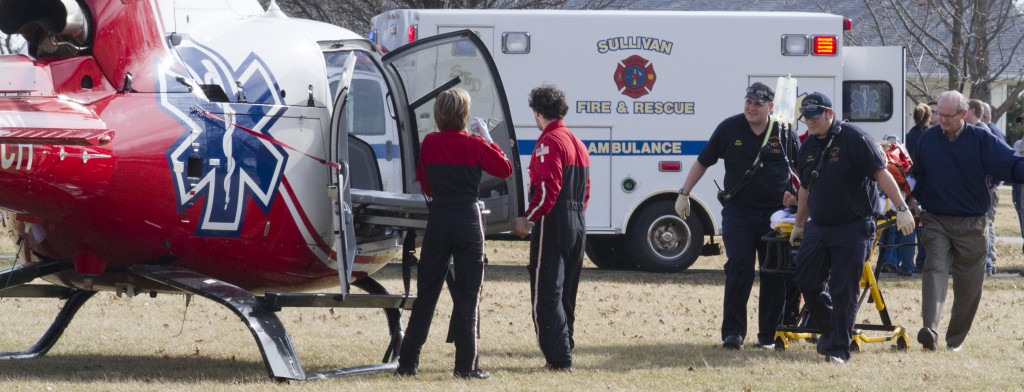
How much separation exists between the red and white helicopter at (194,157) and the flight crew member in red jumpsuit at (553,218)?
0.30 meters

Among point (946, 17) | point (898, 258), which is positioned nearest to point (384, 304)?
point (898, 258)

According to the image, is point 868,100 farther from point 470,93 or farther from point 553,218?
point 553,218

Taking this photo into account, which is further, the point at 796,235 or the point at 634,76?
the point at 634,76

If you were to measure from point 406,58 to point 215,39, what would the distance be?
1.15 metres

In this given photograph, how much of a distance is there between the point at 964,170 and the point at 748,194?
1.38 metres

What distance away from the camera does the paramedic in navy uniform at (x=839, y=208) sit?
819cm

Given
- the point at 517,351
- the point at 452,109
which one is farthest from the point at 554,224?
the point at 517,351

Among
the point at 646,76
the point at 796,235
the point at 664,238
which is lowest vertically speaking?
the point at 664,238

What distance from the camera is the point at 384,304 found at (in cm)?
780

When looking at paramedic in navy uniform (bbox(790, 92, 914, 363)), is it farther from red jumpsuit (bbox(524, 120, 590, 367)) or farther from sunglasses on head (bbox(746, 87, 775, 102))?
red jumpsuit (bbox(524, 120, 590, 367))

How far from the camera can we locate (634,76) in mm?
14109

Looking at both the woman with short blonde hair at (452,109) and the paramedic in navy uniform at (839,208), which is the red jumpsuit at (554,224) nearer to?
the woman with short blonde hair at (452,109)

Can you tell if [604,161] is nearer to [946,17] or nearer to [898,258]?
[898,258]

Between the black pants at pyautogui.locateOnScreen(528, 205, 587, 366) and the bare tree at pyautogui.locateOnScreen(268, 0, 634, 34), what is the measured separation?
12.4 m
